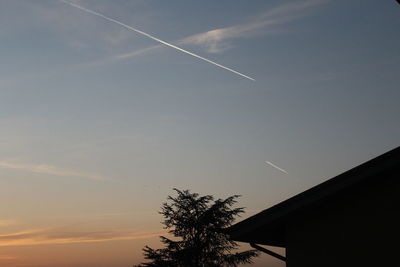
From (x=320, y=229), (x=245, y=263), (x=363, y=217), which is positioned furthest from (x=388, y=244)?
(x=245, y=263)

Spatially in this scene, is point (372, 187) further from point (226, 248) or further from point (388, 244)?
point (226, 248)

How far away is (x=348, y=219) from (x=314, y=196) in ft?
2.55

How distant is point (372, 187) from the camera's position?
9.08 m

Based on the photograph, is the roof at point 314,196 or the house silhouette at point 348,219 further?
the roof at point 314,196

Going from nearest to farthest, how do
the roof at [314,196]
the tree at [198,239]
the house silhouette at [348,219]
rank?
the house silhouette at [348,219]
the roof at [314,196]
the tree at [198,239]

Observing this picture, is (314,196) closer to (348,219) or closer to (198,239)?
(348,219)

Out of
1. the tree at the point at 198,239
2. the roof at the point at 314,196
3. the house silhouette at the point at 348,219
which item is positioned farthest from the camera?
the tree at the point at 198,239

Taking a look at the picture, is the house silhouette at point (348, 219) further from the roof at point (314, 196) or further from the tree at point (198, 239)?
the tree at point (198, 239)

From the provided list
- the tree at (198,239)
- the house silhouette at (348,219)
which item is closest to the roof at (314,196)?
the house silhouette at (348,219)

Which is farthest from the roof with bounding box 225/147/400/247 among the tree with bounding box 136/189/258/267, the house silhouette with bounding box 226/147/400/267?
the tree with bounding box 136/189/258/267

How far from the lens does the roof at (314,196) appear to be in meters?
8.91

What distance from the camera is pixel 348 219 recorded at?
9.06m

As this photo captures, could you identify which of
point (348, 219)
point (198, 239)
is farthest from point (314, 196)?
point (198, 239)

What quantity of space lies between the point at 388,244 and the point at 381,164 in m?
1.50
